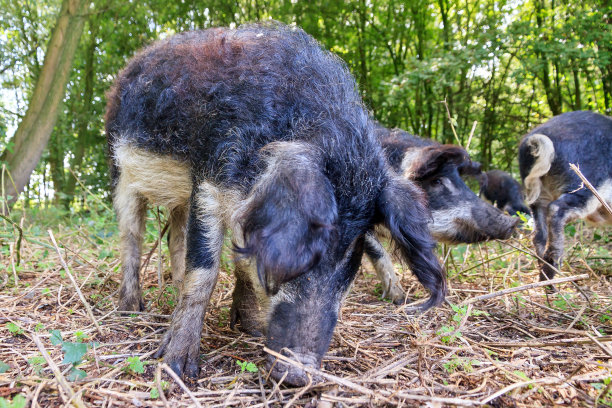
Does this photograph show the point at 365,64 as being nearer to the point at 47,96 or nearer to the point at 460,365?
the point at 47,96

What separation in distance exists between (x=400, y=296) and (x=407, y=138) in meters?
1.61

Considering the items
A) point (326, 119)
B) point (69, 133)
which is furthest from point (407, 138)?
point (69, 133)

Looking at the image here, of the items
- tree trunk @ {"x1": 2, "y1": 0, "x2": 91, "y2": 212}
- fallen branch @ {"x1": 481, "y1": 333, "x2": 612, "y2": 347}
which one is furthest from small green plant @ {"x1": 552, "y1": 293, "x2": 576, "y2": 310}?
tree trunk @ {"x1": 2, "y1": 0, "x2": 91, "y2": 212}

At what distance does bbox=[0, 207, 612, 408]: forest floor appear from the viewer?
1.93m

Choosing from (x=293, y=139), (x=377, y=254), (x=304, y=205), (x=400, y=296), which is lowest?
(x=400, y=296)

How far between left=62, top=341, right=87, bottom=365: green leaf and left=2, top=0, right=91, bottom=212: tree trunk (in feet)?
20.7

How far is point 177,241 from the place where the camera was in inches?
145

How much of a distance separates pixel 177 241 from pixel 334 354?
1702 mm

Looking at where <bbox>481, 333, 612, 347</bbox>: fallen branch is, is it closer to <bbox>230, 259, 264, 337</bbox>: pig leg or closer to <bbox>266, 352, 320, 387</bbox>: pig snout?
<bbox>266, 352, 320, 387</bbox>: pig snout

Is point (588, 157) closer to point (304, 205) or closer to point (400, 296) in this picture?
point (400, 296)

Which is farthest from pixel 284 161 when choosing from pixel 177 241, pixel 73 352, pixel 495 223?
pixel 495 223

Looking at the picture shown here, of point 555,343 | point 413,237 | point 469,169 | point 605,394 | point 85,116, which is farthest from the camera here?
point 85,116


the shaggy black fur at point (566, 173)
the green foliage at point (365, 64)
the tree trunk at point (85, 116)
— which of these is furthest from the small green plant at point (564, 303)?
the tree trunk at point (85, 116)

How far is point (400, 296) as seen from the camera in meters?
4.12
